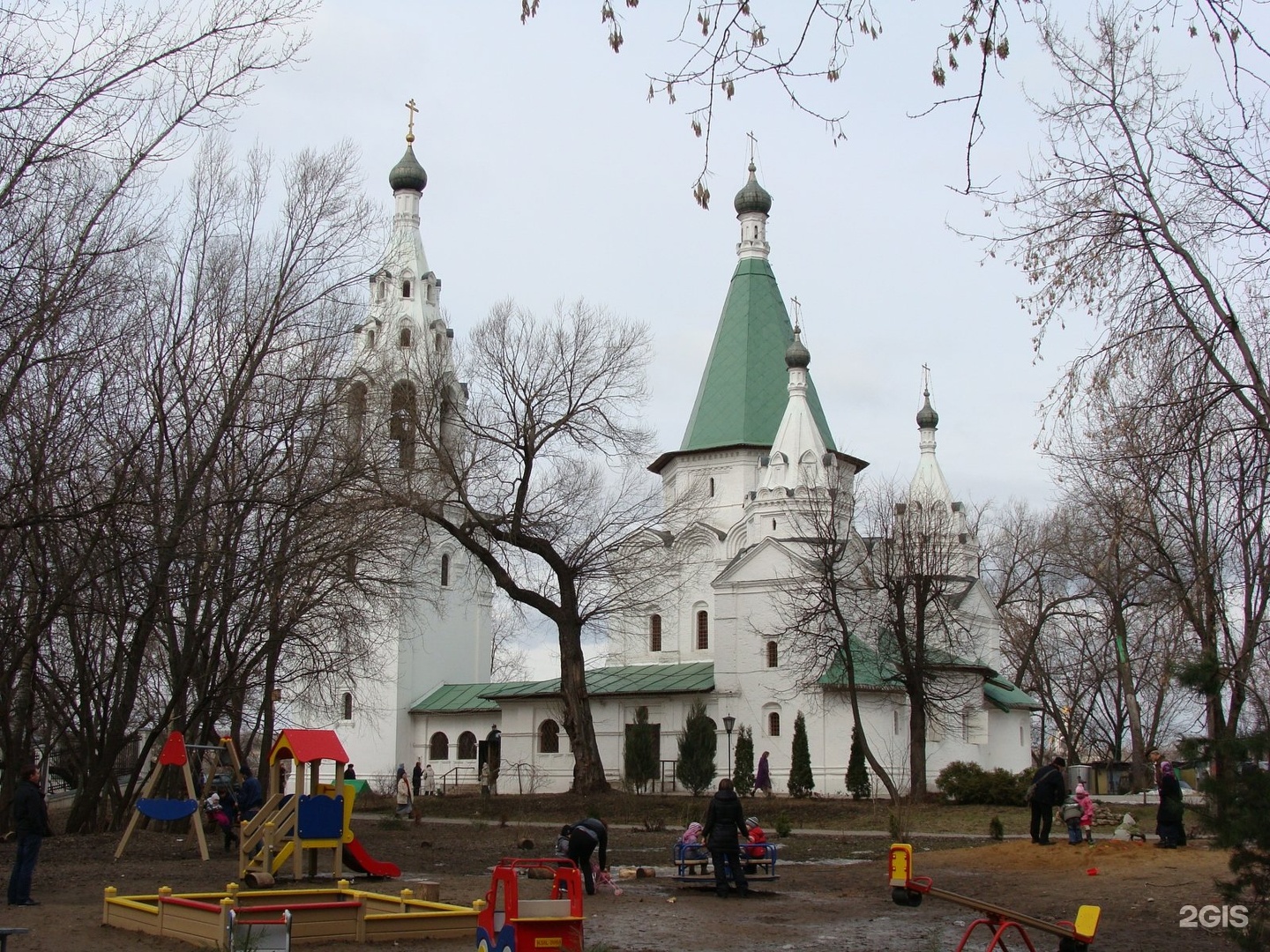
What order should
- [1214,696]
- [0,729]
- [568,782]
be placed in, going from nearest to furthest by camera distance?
[1214,696], [0,729], [568,782]

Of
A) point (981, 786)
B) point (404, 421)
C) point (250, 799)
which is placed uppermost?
point (404, 421)

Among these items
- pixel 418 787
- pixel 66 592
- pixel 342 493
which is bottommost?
pixel 418 787

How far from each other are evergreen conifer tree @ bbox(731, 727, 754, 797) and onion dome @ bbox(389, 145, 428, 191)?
22.0 m

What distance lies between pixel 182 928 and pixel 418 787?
32657mm

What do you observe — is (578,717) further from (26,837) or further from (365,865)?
(26,837)

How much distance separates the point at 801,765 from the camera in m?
36.6

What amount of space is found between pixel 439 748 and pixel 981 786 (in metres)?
21.3

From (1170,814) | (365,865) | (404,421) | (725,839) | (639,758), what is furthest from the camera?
(639,758)

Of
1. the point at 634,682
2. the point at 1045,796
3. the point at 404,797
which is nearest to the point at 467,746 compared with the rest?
the point at 634,682

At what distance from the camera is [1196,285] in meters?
13.5

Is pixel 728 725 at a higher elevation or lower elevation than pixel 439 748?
higher

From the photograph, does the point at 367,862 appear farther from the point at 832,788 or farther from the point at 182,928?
the point at 832,788

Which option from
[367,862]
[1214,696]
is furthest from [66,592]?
[1214,696]

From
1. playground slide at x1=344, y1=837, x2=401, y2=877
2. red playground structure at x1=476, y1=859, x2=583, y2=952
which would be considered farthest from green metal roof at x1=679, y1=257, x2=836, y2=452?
red playground structure at x1=476, y1=859, x2=583, y2=952
